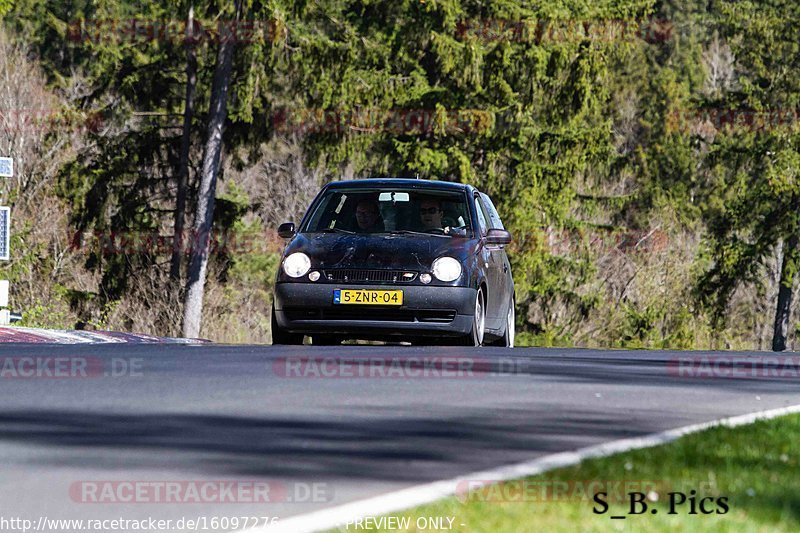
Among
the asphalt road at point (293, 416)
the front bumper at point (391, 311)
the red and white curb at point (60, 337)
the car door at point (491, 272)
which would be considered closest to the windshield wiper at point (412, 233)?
the car door at point (491, 272)

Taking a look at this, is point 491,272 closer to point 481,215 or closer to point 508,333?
point 481,215

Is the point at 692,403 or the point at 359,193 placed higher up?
the point at 359,193

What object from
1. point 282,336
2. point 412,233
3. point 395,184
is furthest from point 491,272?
point 282,336

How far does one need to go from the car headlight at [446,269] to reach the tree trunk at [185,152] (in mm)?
25087

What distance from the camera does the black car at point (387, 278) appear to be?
1587 cm

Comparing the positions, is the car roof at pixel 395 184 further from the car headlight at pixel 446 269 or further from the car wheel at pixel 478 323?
the car headlight at pixel 446 269

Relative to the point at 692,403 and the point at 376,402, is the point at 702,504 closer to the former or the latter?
the point at 376,402

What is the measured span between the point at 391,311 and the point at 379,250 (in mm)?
623

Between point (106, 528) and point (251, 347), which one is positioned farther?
point (251, 347)

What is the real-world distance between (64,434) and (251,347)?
7.15 meters

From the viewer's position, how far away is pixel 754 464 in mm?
7812

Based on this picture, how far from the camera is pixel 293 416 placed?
356 inches

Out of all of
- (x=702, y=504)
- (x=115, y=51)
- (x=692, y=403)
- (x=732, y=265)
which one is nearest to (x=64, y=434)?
(x=702, y=504)

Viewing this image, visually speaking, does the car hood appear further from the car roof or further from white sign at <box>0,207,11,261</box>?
white sign at <box>0,207,11,261</box>
